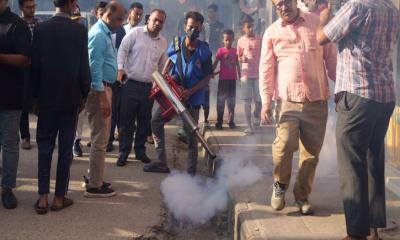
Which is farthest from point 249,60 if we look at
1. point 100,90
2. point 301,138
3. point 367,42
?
point 367,42

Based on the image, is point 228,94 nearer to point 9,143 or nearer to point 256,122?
point 256,122

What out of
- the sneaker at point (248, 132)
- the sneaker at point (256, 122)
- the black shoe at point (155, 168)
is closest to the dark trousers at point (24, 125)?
the black shoe at point (155, 168)

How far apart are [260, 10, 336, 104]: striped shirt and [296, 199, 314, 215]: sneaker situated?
2.95 ft

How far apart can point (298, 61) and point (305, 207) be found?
49.4 inches

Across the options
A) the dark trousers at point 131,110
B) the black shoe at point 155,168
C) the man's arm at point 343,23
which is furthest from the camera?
the dark trousers at point 131,110

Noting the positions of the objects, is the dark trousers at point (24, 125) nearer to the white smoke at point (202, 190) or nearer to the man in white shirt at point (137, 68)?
the man in white shirt at point (137, 68)

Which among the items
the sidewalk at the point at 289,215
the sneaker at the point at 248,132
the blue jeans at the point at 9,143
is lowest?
the sidewalk at the point at 289,215

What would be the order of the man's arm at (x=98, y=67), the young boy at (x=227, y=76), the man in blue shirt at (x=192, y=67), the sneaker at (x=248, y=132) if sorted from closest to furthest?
1. the man's arm at (x=98, y=67)
2. the man in blue shirt at (x=192, y=67)
3. the sneaker at (x=248, y=132)
4. the young boy at (x=227, y=76)

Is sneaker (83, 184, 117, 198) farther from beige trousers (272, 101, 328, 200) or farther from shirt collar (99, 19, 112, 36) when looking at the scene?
beige trousers (272, 101, 328, 200)

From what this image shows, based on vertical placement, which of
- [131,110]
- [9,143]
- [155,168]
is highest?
[131,110]

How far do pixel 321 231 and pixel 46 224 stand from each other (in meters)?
2.30

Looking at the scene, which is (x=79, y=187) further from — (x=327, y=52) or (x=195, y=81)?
(x=327, y=52)

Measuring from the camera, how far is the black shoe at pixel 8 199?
480 cm

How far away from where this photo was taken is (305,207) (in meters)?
4.47
